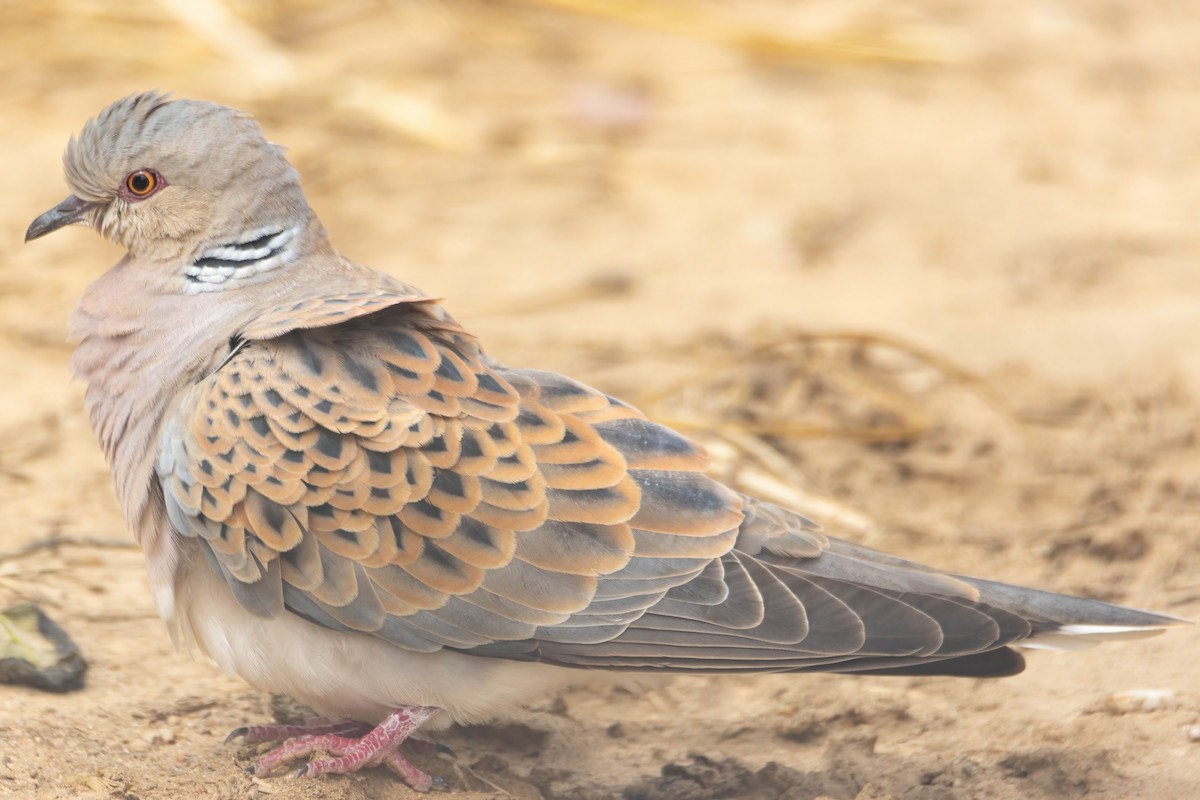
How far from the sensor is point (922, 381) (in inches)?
204

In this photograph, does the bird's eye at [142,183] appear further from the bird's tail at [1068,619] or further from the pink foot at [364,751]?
the bird's tail at [1068,619]

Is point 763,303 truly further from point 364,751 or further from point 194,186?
point 364,751

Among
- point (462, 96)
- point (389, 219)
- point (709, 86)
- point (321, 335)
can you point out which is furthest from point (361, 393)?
point (709, 86)

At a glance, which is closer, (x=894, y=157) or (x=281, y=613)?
(x=281, y=613)

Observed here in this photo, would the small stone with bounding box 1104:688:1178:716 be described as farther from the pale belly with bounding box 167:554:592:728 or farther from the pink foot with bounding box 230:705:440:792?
the pink foot with bounding box 230:705:440:792

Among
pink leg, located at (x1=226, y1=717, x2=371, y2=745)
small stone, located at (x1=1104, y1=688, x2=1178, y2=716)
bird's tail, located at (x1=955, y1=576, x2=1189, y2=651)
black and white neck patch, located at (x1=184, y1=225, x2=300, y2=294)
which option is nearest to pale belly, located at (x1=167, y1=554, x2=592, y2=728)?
pink leg, located at (x1=226, y1=717, x2=371, y2=745)

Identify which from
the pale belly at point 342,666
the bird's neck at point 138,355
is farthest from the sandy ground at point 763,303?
the bird's neck at point 138,355

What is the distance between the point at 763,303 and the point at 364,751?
315 centimetres

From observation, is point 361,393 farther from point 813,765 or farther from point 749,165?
point 749,165

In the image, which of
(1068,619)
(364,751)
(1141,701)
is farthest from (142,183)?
(1141,701)

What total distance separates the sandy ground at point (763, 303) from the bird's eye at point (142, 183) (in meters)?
1.09

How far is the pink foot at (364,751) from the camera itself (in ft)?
10.1

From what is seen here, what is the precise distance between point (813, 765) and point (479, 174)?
163 inches

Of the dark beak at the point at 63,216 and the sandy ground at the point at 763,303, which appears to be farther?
the dark beak at the point at 63,216
